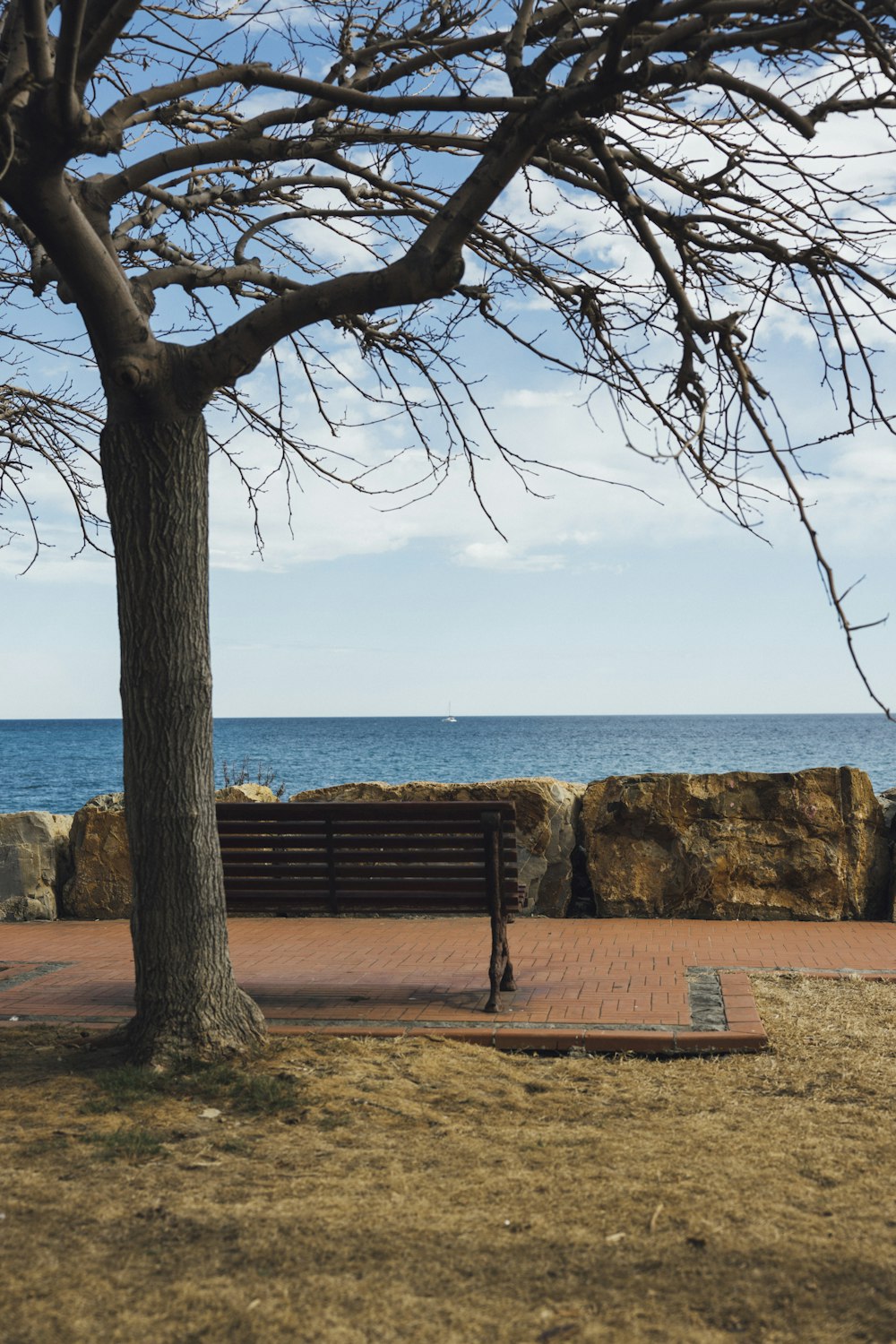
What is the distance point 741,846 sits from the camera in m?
8.84

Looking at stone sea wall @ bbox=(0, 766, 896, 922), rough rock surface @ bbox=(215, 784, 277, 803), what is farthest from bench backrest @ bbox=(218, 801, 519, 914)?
rough rock surface @ bbox=(215, 784, 277, 803)

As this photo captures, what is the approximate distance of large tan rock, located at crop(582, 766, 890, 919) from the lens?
8781 millimetres

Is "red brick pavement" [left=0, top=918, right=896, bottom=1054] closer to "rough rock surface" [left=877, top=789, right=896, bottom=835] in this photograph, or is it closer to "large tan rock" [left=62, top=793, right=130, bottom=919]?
"large tan rock" [left=62, top=793, right=130, bottom=919]

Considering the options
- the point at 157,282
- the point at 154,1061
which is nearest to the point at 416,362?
the point at 157,282

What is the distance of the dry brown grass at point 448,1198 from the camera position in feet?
9.55

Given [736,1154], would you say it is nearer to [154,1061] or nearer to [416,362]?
[154,1061]

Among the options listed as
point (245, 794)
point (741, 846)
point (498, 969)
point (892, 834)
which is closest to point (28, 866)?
point (245, 794)

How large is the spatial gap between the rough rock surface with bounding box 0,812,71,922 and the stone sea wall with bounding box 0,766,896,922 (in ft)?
7.50

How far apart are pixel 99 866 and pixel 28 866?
61 centimetres

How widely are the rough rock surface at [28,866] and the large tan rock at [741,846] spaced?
4.30 metres

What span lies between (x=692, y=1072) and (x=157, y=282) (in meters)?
4.51

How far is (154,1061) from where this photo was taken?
16.3ft

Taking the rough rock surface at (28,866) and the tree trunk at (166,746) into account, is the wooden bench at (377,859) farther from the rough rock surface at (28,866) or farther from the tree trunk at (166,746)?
the rough rock surface at (28,866)

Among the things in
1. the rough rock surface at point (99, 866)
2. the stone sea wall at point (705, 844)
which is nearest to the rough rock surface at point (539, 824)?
the stone sea wall at point (705, 844)
